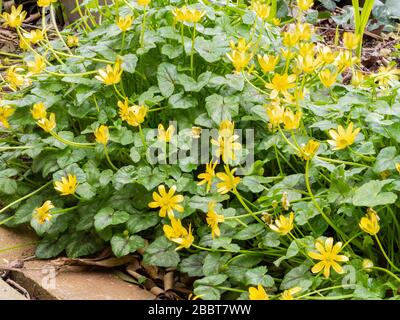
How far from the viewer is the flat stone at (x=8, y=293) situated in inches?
79.0

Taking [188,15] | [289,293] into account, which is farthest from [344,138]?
[188,15]

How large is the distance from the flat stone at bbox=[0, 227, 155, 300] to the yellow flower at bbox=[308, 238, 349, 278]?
0.60m

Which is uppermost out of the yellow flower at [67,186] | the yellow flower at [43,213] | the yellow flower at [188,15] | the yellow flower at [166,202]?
the yellow flower at [188,15]

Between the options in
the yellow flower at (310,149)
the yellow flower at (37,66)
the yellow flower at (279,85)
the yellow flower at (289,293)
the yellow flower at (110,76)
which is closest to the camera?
the yellow flower at (289,293)

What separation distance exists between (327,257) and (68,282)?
83 cm

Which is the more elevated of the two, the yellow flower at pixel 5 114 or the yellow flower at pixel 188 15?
the yellow flower at pixel 188 15

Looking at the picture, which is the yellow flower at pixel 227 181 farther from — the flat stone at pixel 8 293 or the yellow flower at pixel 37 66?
the yellow flower at pixel 37 66

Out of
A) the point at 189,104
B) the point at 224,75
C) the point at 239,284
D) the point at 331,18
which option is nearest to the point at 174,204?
the point at 239,284

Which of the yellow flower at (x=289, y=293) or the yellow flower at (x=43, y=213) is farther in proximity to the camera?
the yellow flower at (x=43, y=213)

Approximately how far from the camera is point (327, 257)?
5.41 feet

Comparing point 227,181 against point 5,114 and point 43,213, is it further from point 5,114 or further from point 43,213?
point 5,114

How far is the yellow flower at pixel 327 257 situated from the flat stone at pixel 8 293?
0.87m

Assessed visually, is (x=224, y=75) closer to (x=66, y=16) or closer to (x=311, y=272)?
(x=311, y=272)

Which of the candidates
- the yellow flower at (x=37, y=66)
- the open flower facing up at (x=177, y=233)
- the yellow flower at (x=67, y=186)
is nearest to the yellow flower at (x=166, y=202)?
the open flower facing up at (x=177, y=233)
